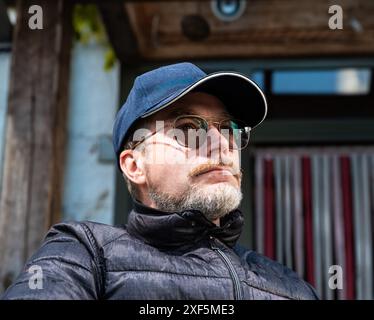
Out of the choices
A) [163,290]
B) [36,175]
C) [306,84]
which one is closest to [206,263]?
[163,290]

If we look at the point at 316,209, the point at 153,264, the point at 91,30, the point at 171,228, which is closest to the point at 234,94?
the point at 171,228

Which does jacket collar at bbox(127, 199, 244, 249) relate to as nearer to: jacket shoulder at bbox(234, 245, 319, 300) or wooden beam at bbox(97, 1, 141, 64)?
jacket shoulder at bbox(234, 245, 319, 300)

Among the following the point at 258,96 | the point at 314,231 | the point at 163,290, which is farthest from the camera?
the point at 314,231

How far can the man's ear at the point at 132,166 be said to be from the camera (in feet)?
6.16

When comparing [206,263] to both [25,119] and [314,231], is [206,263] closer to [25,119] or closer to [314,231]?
[25,119]

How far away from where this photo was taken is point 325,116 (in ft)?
13.3

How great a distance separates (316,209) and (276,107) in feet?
2.45

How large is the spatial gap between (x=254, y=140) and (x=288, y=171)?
433 millimetres

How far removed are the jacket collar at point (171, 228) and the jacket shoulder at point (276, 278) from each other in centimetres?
14

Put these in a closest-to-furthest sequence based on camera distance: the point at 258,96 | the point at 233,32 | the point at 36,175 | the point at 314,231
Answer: the point at 258,96 < the point at 36,175 < the point at 233,32 < the point at 314,231

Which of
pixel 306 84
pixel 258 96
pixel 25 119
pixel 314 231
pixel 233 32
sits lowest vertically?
pixel 314 231

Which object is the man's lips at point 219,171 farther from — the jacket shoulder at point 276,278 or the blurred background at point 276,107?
the blurred background at point 276,107

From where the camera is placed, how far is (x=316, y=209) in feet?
14.1

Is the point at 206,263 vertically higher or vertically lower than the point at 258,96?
lower
